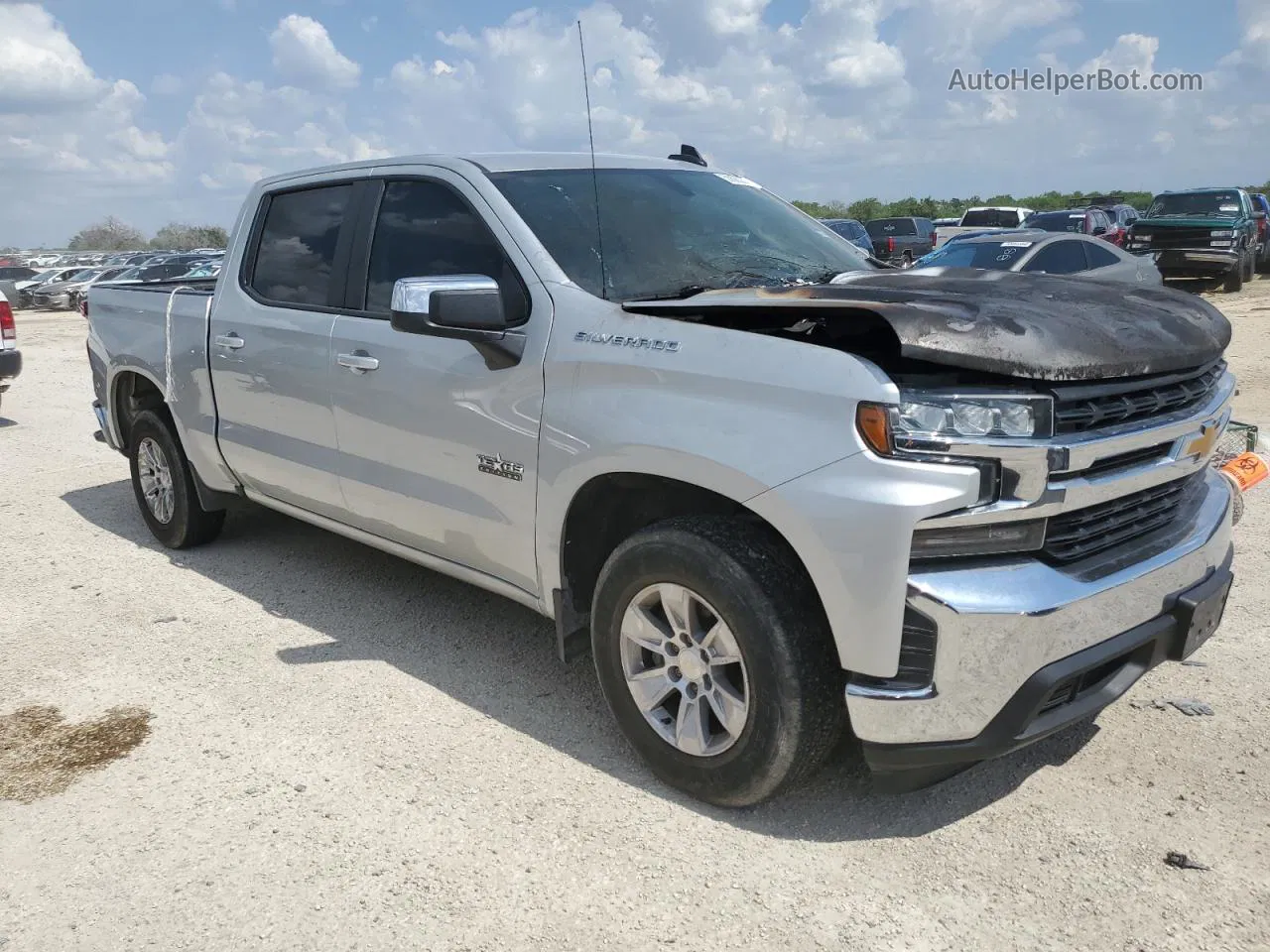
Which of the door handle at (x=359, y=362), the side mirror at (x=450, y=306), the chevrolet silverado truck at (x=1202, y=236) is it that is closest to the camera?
the side mirror at (x=450, y=306)

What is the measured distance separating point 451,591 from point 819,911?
2.87 m

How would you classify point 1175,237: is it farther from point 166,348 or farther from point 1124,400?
point 1124,400

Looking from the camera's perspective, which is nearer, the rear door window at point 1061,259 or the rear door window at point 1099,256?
the rear door window at point 1061,259

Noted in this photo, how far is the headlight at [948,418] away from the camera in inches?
105

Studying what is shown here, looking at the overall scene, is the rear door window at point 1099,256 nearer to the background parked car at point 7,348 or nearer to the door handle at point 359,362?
the door handle at point 359,362

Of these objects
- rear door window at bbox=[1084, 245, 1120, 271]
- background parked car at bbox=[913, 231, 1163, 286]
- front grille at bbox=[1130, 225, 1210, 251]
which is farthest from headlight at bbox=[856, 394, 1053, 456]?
front grille at bbox=[1130, 225, 1210, 251]

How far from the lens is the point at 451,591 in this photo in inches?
207

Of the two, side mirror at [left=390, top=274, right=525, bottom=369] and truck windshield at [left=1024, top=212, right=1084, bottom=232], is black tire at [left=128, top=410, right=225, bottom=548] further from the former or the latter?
truck windshield at [left=1024, top=212, right=1084, bottom=232]

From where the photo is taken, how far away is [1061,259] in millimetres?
12359

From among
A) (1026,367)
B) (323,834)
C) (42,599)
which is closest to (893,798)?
(1026,367)

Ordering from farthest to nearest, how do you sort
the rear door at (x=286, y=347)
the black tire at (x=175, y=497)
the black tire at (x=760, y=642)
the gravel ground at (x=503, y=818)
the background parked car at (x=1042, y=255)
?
the background parked car at (x=1042, y=255)
the black tire at (x=175, y=497)
the rear door at (x=286, y=347)
the black tire at (x=760, y=642)
the gravel ground at (x=503, y=818)

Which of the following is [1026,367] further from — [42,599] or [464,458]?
[42,599]

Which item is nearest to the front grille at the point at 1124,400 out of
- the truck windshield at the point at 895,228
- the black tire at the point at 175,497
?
the black tire at the point at 175,497

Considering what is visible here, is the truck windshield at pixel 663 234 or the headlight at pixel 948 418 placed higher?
the truck windshield at pixel 663 234
